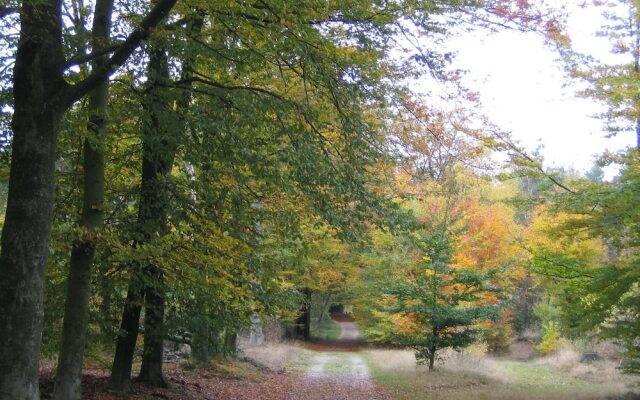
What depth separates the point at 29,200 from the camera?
6.25 meters

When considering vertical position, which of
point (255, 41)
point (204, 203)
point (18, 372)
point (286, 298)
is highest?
point (255, 41)

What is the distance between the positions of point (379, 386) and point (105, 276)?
9711 mm

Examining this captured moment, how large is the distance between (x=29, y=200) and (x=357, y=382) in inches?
527

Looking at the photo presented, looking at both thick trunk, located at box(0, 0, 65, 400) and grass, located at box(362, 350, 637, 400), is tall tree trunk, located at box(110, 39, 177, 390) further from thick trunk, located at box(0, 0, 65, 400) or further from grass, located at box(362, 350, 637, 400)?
grass, located at box(362, 350, 637, 400)

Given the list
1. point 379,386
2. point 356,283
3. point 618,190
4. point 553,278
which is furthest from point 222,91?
point 356,283

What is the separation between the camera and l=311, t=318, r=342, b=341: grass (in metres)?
49.7

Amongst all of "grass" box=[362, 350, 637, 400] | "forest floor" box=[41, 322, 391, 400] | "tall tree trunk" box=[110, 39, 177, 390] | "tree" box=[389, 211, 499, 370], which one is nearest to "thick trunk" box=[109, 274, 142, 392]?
"tall tree trunk" box=[110, 39, 177, 390]

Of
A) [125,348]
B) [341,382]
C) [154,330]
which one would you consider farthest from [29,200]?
[341,382]

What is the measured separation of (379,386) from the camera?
16.5 m

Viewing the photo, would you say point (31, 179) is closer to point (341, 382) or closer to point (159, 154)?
point (159, 154)

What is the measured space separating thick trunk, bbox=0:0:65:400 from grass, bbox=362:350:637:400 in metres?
10.3

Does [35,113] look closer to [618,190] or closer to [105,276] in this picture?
[105,276]

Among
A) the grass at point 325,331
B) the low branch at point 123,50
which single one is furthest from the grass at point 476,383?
the grass at point 325,331

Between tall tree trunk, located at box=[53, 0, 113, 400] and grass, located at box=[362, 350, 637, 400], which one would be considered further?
grass, located at box=[362, 350, 637, 400]
